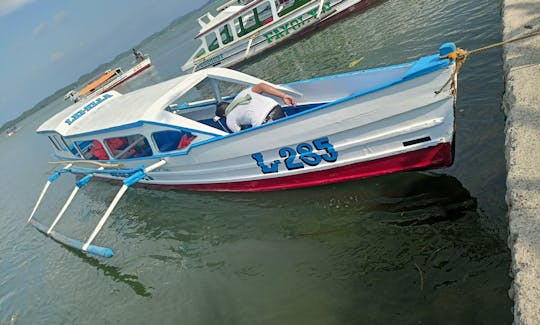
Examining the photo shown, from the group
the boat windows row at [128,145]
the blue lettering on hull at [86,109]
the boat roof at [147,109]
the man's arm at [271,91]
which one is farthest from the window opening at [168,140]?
the blue lettering on hull at [86,109]

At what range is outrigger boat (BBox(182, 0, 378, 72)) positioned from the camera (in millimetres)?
20719

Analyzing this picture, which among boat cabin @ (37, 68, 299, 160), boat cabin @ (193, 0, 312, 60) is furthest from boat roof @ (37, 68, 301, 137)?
boat cabin @ (193, 0, 312, 60)

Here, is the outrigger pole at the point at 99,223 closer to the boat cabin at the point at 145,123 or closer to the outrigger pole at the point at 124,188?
the outrigger pole at the point at 124,188

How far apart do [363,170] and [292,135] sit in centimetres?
144

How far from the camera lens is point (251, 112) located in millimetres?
7859

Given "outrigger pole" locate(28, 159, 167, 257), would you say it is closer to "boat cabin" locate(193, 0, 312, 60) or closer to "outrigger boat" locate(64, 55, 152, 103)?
"boat cabin" locate(193, 0, 312, 60)

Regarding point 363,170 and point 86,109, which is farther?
point 86,109

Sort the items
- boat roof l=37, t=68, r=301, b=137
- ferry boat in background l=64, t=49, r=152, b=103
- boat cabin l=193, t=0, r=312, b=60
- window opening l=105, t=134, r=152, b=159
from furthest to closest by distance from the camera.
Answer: ferry boat in background l=64, t=49, r=152, b=103 < boat cabin l=193, t=0, r=312, b=60 < window opening l=105, t=134, r=152, b=159 < boat roof l=37, t=68, r=301, b=137

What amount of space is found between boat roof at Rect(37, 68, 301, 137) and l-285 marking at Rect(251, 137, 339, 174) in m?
1.37

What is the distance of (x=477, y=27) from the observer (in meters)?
11.9

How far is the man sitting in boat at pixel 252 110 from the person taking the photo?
308 inches

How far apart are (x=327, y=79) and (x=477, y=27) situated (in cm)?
663

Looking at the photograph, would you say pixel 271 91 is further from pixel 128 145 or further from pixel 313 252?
pixel 128 145

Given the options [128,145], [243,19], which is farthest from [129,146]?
[243,19]
